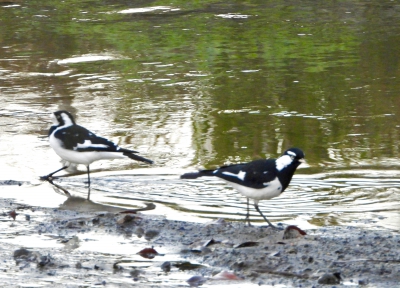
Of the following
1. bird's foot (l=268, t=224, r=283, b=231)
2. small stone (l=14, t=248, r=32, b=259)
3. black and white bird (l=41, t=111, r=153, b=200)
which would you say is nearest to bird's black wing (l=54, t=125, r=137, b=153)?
black and white bird (l=41, t=111, r=153, b=200)

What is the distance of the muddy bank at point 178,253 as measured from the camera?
17.4ft

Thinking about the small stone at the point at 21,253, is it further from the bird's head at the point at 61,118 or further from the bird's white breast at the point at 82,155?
the bird's head at the point at 61,118

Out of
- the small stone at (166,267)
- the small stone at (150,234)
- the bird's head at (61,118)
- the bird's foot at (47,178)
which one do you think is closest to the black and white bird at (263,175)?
the small stone at (150,234)

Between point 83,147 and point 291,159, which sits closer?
point 291,159

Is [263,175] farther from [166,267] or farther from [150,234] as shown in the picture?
[166,267]

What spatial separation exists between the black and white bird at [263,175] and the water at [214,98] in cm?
34

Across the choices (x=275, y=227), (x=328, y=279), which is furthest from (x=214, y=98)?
(x=328, y=279)

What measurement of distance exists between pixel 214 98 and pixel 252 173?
4.55 metres

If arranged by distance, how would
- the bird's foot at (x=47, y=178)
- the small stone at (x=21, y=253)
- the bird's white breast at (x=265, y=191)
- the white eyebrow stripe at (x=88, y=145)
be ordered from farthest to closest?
1. the bird's foot at (x=47, y=178)
2. the white eyebrow stripe at (x=88, y=145)
3. the bird's white breast at (x=265, y=191)
4. the small stone at (x=21, y=253)

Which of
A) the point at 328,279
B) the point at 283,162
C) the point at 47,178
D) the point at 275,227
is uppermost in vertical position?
the point at 283,162

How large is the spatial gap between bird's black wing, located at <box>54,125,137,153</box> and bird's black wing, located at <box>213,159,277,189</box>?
4.66 feet

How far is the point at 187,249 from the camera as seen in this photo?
234 inches

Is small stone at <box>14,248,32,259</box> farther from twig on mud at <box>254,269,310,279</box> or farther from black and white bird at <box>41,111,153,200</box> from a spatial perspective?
black and white bird at <box>41,111,153,200</box>

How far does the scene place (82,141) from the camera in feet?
26.5
